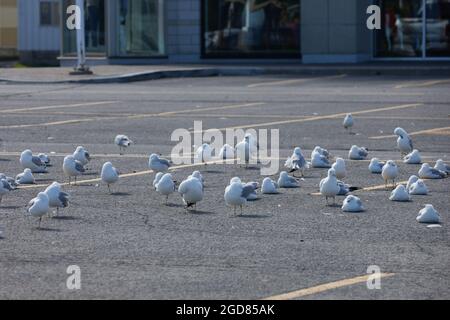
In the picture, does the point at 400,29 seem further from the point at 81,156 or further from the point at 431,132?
the point at 81,156

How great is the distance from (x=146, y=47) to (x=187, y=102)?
12.7 m

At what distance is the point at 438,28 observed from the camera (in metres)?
32.4

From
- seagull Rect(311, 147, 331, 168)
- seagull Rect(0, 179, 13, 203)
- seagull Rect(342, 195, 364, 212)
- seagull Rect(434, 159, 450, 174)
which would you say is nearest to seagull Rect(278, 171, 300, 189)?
seagull Rect(311, 147, 331, 168)

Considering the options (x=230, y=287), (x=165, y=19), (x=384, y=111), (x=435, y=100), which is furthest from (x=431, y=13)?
(x=230, y=287)

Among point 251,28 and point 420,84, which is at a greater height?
point 251,28

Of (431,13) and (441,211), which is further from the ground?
(431,13)

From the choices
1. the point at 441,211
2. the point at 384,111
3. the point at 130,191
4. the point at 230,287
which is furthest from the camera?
the point at 384,111

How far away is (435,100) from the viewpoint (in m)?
21.2

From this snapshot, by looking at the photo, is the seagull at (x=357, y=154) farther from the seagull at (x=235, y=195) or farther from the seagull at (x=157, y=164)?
the seagull at (x=235, y=195)

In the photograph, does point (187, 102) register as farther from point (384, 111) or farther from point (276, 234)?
point (276, 234)

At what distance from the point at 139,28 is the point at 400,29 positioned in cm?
776

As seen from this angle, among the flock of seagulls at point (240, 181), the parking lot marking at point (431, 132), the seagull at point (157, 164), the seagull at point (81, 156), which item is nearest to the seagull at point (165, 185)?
the flock of seagulls at point (240, 181)

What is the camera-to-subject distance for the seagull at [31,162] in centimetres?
1195

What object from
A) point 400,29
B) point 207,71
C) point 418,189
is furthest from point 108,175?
point 400,29
